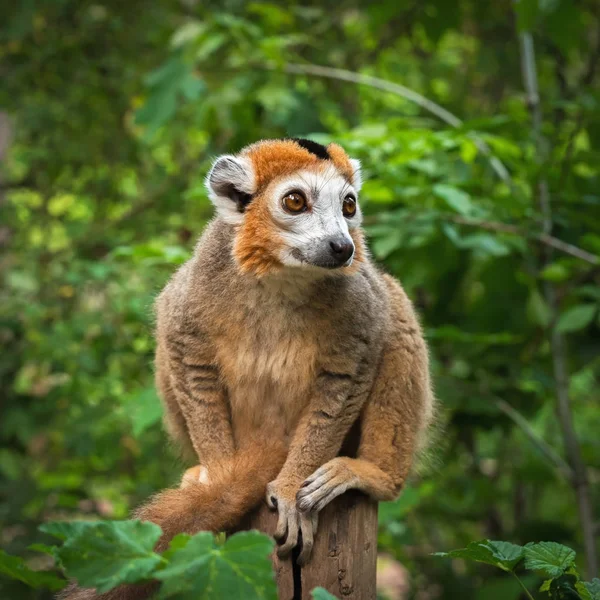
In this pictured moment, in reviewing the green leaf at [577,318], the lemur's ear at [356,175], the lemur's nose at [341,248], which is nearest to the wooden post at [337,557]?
the lemur's nose at [341,248]

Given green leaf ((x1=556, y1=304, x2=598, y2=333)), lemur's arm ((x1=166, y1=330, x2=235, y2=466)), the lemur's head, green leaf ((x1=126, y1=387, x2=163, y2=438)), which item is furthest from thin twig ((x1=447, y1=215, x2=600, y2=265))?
green leaf ((x1=126, y1=387, x2=163, y2=438))

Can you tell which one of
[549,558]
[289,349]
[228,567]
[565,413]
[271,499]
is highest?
[565,413]

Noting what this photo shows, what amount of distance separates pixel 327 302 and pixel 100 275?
3057 millimetres

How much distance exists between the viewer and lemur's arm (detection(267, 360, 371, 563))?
12.1 ft

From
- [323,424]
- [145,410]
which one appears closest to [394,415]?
[323,424]

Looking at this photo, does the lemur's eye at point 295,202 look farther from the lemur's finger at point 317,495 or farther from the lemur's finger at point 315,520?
the lemur's finger at point 315,520

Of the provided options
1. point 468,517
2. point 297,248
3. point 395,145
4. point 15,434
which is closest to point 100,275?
point 15,434

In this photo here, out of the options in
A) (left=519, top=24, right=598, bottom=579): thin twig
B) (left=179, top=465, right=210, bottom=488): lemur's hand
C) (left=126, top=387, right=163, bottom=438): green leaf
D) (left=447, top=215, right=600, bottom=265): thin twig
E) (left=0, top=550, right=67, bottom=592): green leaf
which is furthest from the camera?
(left=519, top=24, right=598, bottom=579): thin twig

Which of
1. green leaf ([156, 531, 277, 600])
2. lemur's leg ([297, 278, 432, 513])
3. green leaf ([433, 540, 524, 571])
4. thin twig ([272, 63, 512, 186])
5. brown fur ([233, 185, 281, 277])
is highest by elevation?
thin twig ([272, 63, 512, 186])

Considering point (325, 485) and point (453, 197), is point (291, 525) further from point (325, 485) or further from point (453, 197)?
Result: point (453, 197)

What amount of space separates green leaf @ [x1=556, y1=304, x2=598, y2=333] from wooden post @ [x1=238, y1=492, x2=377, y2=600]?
1975 millimetres

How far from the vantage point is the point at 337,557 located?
349 centimetres

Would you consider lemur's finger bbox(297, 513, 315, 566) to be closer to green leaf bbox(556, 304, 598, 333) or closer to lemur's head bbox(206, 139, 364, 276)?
lemur's head bbox(206, 139, 364, 276)

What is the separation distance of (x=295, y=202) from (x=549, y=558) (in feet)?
6.20
